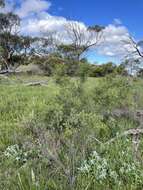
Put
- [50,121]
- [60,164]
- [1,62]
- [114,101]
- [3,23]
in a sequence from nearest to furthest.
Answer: [60,164] < [50,121] < [114,101] < [1,62] < [3,23]

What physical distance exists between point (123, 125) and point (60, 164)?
2638 mm

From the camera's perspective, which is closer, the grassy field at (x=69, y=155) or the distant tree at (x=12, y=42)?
the grassy field at (x=69, y=155)

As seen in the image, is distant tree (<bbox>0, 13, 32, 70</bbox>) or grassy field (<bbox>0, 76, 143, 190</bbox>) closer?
grassy field (<bbox>0, 76, 143, 190</bbox>)

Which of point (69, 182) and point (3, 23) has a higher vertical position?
point (3, 23)

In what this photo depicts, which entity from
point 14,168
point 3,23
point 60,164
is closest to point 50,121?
point 14,168

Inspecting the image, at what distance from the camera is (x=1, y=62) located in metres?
42.9

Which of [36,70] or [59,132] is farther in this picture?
[36,70]

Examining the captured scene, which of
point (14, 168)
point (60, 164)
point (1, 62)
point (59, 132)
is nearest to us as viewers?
point (60, 164)

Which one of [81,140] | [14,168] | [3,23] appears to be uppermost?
[3,23]

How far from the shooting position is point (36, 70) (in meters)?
45.2

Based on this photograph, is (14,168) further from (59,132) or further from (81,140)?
(59,132)

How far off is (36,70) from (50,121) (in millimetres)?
39389

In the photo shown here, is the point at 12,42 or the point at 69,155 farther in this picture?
the point at 12,42

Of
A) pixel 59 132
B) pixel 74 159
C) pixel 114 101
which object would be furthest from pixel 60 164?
pixel 114 101
